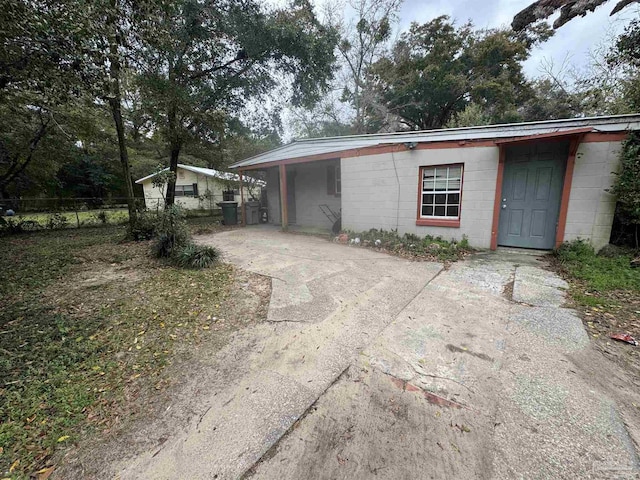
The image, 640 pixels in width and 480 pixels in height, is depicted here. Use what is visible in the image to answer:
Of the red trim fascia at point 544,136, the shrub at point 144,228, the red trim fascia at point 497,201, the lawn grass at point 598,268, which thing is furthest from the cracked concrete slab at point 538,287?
the shrub at point 144,228

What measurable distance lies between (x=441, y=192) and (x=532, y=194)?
1817mm

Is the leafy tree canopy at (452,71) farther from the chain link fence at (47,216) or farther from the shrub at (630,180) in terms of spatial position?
the chain link fence at (47,216)

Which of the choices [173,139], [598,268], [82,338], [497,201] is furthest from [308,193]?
[82,338]

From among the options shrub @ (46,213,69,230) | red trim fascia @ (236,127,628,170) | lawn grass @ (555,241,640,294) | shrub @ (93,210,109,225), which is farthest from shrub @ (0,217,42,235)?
lawn grass @ (555,241,640,294)

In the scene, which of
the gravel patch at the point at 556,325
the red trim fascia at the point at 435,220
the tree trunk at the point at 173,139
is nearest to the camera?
the gravel patch at the point at 556,325

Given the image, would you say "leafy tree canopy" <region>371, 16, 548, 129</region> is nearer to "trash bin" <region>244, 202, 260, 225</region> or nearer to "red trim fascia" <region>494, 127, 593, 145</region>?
"trash bin" <region>244, 202, 260, 225</region>

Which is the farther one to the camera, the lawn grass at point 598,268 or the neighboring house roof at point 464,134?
the neighboring house roof at point 464,134

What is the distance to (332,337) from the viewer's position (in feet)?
9.34

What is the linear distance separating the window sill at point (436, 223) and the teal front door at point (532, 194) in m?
0.94

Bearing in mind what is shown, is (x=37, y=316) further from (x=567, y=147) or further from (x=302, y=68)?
(x=302, y=68)

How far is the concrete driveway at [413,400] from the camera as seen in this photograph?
1.50 m

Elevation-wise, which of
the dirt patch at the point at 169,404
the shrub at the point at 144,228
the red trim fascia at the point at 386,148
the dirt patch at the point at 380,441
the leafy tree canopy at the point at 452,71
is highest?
the leafy tree canopy at the point at 452,71

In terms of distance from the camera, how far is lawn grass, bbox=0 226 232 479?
1827 mm

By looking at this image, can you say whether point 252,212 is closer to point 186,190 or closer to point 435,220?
point 435,220
